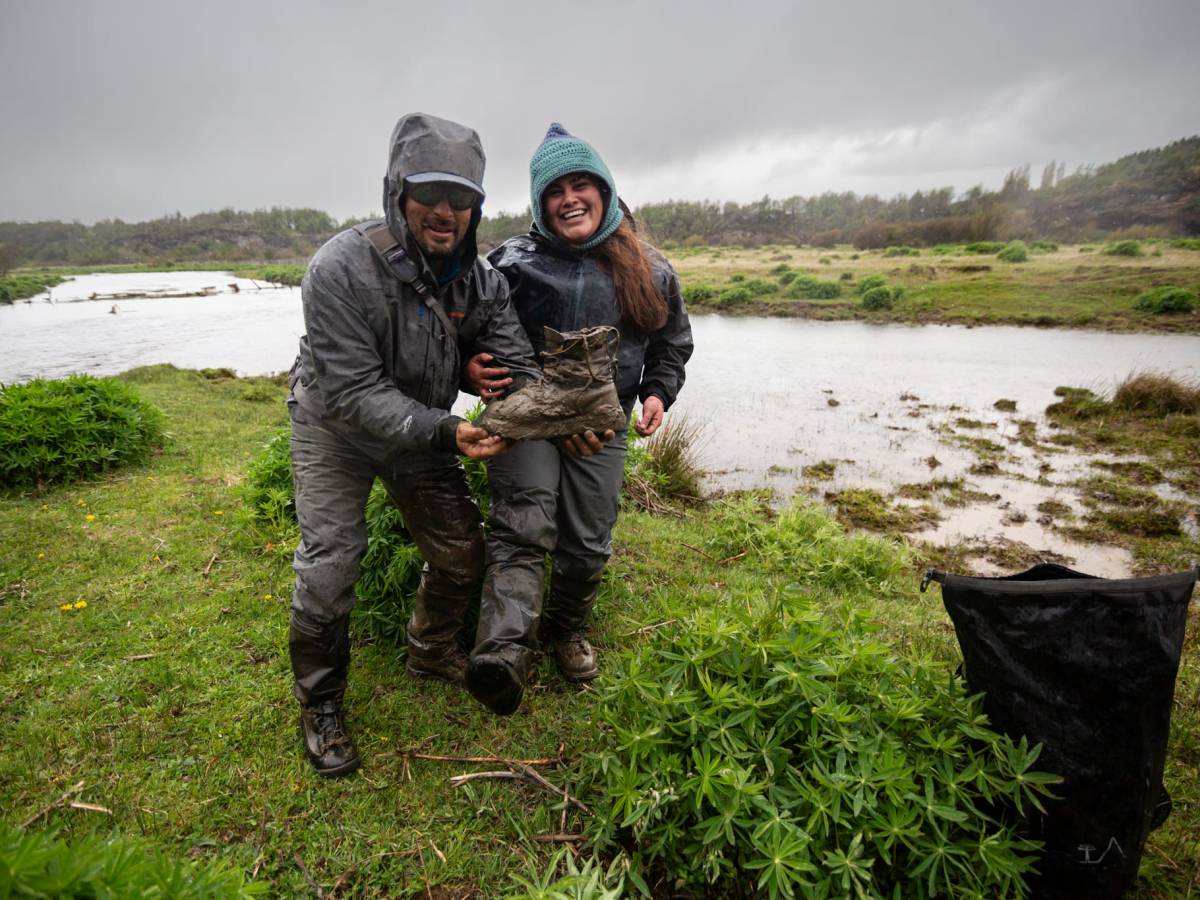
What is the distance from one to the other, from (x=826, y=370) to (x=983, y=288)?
14.5 meters

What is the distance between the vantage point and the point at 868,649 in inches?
83.8

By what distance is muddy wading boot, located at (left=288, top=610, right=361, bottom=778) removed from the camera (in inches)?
106

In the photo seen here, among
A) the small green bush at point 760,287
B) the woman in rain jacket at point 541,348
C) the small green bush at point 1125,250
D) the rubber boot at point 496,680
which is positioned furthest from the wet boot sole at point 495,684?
the small green bush at point 1125,250

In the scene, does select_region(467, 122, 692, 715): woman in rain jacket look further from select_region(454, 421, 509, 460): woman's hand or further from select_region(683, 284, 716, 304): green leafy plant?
select_region(683, 284, 716, 304): green leafy plant

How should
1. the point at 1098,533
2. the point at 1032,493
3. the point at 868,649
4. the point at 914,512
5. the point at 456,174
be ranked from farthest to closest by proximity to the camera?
the point at 1032,493
the point at 914,512
the point at 1098,533
the point at 456,174
the point at 868,649

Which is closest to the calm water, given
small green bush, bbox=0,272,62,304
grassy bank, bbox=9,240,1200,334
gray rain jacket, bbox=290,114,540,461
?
grassy bank, bbox=9,240,1200,334

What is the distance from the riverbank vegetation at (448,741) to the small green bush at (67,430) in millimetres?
1578

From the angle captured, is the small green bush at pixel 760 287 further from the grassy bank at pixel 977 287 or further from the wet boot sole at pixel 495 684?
the wet boot sole at pixel 495 684

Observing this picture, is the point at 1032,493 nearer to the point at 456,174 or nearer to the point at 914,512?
the point at 914,512

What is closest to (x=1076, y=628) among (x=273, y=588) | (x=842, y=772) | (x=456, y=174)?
(x=842, y=772)

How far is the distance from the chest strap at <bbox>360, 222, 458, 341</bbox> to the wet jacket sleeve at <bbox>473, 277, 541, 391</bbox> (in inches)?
15.3

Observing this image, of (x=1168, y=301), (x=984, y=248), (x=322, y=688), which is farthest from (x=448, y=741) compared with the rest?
(x=984, y=248)

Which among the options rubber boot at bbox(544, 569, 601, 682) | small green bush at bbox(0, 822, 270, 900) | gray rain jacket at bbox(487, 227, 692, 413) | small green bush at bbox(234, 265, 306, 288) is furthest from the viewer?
small green bush at bbox(234, 265, 306, 288)

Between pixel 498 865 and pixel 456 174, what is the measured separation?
9.13 ft
